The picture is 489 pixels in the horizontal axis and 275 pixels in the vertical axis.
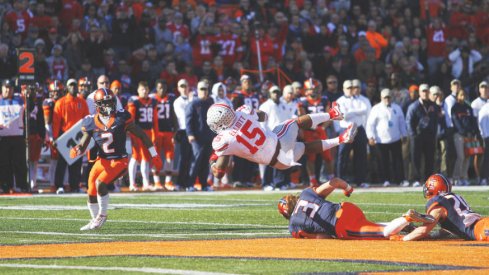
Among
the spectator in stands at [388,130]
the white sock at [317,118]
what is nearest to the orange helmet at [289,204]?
the white sock at [317,118]

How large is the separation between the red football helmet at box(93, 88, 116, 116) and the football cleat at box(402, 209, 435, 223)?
4.22 meters

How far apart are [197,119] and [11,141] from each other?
330cm

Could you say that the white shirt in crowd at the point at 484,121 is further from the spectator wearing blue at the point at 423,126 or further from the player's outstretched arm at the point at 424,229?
the player's outstretched arm at the point at 424,229

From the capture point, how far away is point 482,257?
9438mm

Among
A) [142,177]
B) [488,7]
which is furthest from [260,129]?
[488,7]

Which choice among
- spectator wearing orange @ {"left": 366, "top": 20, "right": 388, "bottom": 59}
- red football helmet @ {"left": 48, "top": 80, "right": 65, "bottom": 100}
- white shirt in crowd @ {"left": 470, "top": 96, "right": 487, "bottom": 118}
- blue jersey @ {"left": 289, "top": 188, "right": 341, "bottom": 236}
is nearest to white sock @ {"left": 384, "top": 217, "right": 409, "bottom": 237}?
blue jersey @ {"left": 289, "top": 188, "right": 341, "bottom": 236}

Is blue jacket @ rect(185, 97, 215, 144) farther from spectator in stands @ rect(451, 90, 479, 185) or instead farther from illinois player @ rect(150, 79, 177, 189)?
spectator in stands @ rect(451, 90, 479, 185)

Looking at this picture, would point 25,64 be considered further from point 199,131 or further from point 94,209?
point 94,209

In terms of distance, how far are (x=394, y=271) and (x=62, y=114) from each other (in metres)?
12.2

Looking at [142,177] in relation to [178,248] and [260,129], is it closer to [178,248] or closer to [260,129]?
[260,129]

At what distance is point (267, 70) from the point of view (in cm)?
2447

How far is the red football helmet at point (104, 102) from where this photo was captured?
13.5m

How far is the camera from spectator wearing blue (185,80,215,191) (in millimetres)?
20781

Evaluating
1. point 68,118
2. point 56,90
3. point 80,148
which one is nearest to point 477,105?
point 68,118
